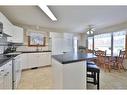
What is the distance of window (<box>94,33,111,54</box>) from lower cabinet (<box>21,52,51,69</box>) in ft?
10.9

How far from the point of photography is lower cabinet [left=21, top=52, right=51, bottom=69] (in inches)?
197

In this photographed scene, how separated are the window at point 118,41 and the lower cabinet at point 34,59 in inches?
139

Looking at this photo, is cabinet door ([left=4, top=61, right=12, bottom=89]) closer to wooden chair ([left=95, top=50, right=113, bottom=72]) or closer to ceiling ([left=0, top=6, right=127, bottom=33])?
ceiling ([left=0, top=6, right=127, bottom=33])

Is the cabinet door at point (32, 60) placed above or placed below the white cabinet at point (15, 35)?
below

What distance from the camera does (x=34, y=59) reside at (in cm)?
538

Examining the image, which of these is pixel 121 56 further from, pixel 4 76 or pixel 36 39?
pixel 4 76

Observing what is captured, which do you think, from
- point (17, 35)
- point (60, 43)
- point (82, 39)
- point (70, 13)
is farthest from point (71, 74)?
point (82, 39)

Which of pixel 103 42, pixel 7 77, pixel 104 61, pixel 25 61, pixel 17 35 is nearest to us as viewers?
pixel 7 77

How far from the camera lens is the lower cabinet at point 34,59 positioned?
4996 mm

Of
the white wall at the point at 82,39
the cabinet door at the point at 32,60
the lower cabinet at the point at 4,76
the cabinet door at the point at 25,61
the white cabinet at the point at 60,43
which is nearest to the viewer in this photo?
the lower cabinet at the point at 4,76

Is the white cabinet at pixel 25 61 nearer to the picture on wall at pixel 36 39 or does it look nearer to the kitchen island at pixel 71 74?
the picture on wall at pixel 36 39

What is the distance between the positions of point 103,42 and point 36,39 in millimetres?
3943

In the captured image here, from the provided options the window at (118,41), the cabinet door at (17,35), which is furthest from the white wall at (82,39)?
the cabinet door at (17,35)

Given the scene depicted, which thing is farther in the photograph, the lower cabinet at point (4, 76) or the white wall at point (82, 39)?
the white wall at point (82, 39)
